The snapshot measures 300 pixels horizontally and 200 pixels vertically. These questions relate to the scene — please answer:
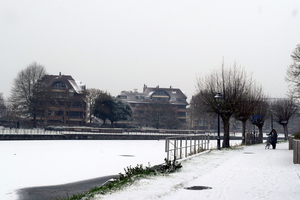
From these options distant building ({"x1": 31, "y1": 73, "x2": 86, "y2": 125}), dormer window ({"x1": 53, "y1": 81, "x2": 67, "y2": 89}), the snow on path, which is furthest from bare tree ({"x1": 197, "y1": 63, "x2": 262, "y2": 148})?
dormer window ({"x1": 53, "y1": 81, "x2": 67, "y2": 89})

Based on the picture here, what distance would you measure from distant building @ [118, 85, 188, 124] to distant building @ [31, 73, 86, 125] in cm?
2406

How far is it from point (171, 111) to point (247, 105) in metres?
61.2

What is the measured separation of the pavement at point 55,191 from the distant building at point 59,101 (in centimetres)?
5686

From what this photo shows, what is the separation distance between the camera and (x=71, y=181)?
17.3 m

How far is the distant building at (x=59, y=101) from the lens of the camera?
7188 centimetres

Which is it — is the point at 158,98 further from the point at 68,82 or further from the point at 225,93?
the point at 225,93

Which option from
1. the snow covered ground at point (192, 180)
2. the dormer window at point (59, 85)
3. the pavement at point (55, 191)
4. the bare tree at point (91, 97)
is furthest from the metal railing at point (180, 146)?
the dormer window at point (59, 85)

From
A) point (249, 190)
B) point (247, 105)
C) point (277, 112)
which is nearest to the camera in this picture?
point (249, 190)

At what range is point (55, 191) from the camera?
1491cm

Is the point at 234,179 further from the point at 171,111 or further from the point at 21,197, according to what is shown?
the point at 171,111

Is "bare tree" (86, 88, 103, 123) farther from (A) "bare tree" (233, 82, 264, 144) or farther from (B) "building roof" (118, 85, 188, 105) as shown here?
(A) "bare tree" (233, 82, 264, 144)

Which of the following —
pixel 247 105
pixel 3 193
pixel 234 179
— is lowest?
pixel 3 193

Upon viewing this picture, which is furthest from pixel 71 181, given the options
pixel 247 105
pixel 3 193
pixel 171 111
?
pixel 171 111

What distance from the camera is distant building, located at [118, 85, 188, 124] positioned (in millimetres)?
126000
